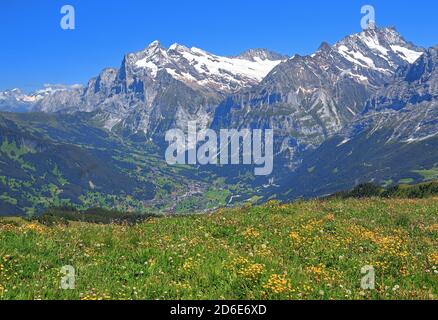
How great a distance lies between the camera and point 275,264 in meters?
15.4

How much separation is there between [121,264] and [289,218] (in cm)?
1280

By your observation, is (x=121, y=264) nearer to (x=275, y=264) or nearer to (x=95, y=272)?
(x=95, y=272)

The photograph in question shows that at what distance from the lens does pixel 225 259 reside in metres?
15.9

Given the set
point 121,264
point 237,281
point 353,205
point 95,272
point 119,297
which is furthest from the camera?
point 353,205

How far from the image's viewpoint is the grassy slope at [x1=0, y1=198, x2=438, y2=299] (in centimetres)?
1302

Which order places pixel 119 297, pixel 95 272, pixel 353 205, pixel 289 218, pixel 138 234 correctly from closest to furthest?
pixel 119 297
pixel 95 272
pixel 138 234
pixel 289 218
pixel 353 205

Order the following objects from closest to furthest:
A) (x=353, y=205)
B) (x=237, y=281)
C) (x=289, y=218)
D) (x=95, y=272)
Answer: (x=237, y=281) < (x=95, y=272) < (x=289, y=218) < (x=353, y=205)

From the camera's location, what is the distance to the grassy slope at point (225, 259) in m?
13.0
